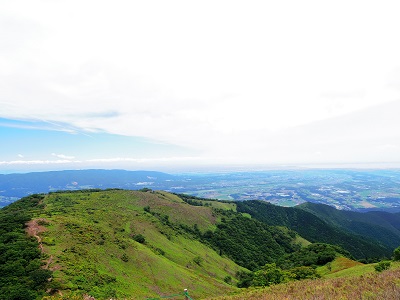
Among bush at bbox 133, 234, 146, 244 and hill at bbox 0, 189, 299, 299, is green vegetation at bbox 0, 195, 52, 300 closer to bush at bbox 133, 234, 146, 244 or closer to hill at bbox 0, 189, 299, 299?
hill at bbox 0, 189, 299, 299

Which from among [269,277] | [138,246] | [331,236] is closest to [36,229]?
[138,246]

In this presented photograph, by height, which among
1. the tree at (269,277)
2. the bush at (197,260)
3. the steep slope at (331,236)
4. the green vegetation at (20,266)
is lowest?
the steep slope at (331,236)

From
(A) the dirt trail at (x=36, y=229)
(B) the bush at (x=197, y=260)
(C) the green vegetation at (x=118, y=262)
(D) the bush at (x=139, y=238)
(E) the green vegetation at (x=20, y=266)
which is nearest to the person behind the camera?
(E) the green vegetation at (x=20, y=266)

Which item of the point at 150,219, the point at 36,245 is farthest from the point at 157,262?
the point at 150,219

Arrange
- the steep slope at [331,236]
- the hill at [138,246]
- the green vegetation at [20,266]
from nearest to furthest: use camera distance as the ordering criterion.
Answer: the green vegetation at [20,266]
the hill at [138,246]
the steep slope at [331,236]

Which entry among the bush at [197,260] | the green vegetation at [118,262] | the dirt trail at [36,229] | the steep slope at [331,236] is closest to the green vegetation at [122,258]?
the green vegetation at [118,262]

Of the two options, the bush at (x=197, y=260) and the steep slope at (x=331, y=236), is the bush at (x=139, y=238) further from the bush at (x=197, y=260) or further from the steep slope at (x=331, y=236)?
the steep slope at (x=331, y=236)

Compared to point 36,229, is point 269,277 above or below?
below

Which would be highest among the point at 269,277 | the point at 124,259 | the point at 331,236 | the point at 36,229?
the point at 36,229

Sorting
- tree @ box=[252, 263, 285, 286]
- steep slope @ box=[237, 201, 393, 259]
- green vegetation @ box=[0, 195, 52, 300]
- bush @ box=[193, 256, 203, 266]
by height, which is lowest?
steep slope @ box=[237, 201, 393, 259]

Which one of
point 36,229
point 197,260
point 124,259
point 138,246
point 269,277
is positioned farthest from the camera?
point 197,260

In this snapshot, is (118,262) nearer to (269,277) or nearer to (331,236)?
(269,277)

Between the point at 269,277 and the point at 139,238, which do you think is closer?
the point at 269,277

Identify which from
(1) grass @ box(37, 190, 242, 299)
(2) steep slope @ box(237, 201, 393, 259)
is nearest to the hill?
(1) grass @ box(37, 190, 242, 299)
